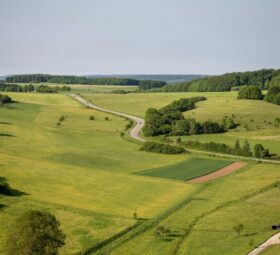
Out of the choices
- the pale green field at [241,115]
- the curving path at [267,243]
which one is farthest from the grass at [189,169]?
the curving path at [267,243]

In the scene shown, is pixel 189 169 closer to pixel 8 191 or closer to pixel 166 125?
pixel 8 191

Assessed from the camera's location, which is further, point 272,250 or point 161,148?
point 161,148

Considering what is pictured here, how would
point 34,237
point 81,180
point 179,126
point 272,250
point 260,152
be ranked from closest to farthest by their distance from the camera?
point 34,237, point 272,250, point 81,180, point 260,152, point 179,126

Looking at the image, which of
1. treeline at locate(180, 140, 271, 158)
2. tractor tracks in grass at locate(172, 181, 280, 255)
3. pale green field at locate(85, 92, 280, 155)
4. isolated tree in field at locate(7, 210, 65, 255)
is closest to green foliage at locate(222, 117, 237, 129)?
pale green field at locate(85, 92, 280, 155)

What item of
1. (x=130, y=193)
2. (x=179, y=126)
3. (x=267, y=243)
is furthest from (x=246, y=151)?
(x=267, y=243)

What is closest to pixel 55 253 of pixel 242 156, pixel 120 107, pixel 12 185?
pixel 12 185

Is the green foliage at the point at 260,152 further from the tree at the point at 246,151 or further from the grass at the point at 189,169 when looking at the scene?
the grass at the point at 189,169
